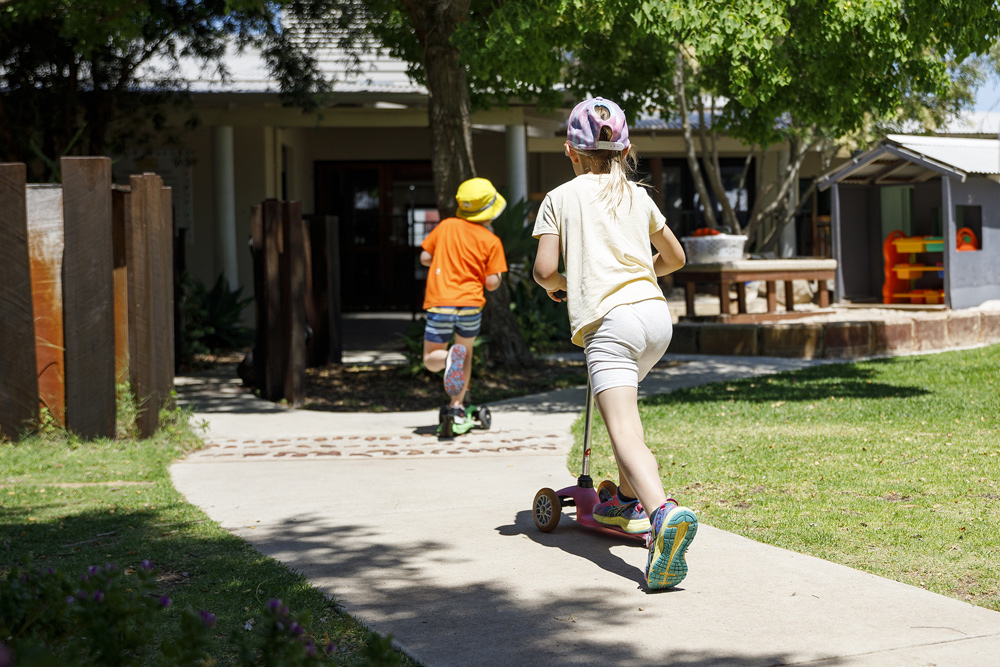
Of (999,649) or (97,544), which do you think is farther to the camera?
(97,544)

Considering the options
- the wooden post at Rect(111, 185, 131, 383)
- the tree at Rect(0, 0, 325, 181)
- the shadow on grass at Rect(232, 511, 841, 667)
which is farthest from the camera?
the tree at Rect(0, 0, 325, 181)

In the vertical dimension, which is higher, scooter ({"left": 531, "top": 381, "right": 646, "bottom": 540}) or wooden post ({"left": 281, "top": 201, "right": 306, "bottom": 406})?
wooden post ({"left": 281, "top": 201, "right": 306, "bottom": 406})

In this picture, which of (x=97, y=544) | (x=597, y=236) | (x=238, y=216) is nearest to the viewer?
(x=597, y=236)

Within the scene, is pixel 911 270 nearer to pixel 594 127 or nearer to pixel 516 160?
pixel 516 160

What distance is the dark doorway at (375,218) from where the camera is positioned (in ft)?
67.4

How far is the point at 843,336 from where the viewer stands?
1093 cm

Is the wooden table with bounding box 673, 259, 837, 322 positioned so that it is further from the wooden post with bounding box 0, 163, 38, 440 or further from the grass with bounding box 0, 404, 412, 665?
the wooden post with bounding box 0, 163, 38, 440

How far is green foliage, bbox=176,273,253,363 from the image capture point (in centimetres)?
1209

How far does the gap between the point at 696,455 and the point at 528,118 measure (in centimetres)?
1114

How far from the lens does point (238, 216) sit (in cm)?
1619

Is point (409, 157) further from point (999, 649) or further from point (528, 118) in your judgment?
point (999, 649)

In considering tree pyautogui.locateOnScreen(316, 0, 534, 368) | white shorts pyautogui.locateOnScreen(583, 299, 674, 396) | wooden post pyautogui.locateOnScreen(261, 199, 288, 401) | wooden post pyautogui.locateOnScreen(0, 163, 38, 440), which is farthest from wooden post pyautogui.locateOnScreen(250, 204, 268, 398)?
white shorts pyautogui.locateOnScreen(583, 299, 674, 396)

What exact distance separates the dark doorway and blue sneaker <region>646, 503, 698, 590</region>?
56.0 feet

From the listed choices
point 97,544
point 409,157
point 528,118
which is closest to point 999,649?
point 97,544
